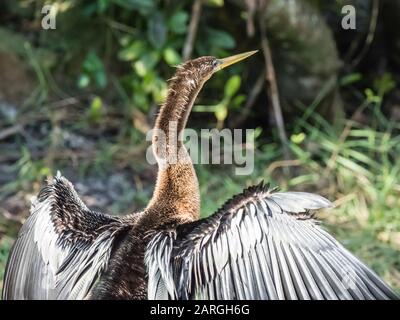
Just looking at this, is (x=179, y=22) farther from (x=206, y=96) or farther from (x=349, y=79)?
(x=349, y=79)

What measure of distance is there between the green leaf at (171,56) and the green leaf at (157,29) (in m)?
0.07

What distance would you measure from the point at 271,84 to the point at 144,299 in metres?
3.12

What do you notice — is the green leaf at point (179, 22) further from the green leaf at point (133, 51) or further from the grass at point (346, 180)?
the grass at point (346, 180)

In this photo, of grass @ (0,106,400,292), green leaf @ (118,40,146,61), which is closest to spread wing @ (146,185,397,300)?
grass @ (0,106,400,292)

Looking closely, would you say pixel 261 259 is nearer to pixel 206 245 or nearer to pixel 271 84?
pixel 206 245

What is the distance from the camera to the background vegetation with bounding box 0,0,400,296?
20.0 feet

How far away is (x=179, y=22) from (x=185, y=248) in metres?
3.16

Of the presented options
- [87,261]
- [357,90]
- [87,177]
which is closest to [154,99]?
[87,177]

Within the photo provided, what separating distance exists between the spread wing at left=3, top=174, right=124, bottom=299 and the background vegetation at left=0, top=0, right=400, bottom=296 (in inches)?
67.4

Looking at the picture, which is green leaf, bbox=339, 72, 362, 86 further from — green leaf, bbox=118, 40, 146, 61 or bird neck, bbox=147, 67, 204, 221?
bird neck, bbox=147, 67, 204, 221

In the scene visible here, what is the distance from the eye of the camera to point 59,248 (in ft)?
12.1

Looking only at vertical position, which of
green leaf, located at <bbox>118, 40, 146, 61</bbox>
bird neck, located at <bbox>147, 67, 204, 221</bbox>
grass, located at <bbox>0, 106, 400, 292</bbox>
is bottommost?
bird neck, located at <bbox>147, 67, 204, 221</bbox>

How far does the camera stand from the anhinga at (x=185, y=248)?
3316 mm

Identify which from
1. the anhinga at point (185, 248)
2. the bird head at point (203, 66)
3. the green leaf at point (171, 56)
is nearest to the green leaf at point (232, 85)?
the green leaf at point (171, 56)
